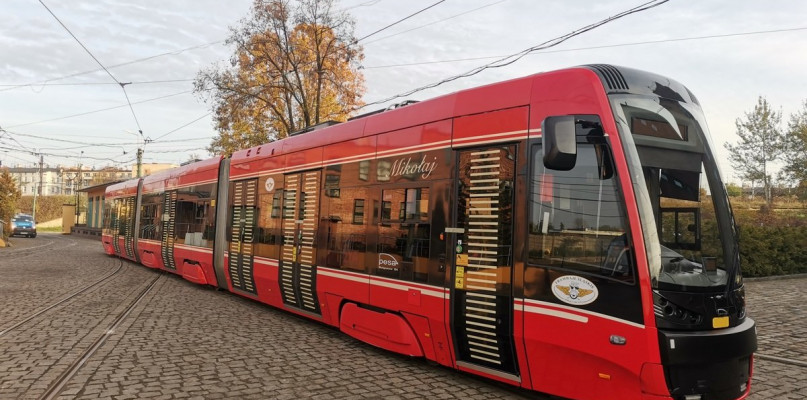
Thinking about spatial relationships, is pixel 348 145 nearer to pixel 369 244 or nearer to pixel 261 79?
pixel 369 244

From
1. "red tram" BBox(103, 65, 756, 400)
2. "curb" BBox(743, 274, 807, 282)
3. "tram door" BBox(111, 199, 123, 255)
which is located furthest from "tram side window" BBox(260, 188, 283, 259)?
"curb" BBox(743, 274, 807, 282)

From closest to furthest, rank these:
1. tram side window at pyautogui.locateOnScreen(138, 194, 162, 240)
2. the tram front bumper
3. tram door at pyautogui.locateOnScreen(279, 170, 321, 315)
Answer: the tram front bumper
tram door at pyautogui.locateOnScreen(279, 170, 321, 315)
tram side window at pyautogui.locateOnScreen(138, 194, 162, 240)

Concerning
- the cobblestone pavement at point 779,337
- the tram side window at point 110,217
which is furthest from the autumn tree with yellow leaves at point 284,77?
the cobblestone pavement at point 779,337

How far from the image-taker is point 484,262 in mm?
5223

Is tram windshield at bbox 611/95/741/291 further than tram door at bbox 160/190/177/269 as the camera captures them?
No

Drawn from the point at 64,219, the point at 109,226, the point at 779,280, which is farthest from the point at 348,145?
the point at 64,219

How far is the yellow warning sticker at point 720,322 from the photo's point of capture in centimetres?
422

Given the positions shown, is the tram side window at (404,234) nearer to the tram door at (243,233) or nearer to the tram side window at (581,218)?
the tram side window at (581,218)

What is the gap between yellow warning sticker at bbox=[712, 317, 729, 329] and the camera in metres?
4.22

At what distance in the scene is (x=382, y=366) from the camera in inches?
247

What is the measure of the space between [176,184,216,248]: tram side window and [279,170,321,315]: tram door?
3.71m

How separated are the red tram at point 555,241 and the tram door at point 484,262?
0.02 m

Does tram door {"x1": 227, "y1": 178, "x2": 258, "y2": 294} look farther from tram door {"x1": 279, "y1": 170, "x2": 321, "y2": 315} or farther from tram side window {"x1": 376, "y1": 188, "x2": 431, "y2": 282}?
tram side window {"x1": 376, "y1": 188, "x2": 431, "y2": 282}

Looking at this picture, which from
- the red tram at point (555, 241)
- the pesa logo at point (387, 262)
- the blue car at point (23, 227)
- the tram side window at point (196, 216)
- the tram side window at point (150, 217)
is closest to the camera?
the red tram at point (555, 241)
